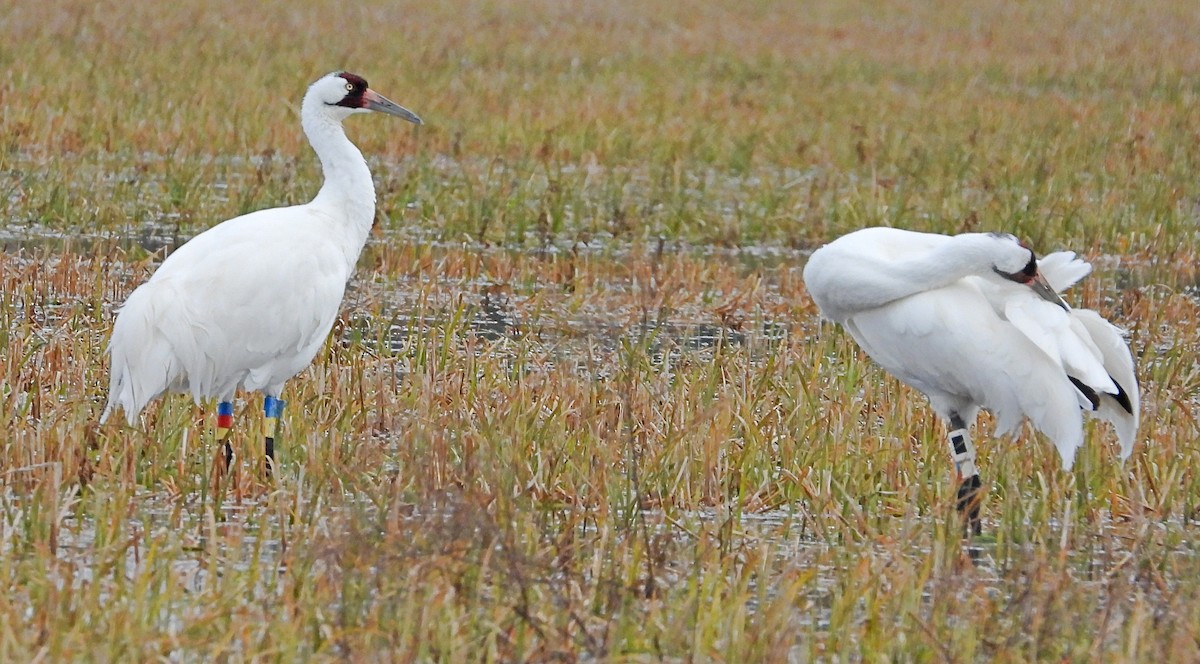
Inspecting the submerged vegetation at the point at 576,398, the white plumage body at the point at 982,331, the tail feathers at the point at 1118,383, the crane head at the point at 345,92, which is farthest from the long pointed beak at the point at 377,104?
the tail feathers at the point at 1118,383

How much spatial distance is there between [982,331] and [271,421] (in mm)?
2007

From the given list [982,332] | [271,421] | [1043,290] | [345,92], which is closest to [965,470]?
[982,332]

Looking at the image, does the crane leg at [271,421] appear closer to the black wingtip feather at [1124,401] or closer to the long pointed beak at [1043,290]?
the long pointed beak at [1043,290]

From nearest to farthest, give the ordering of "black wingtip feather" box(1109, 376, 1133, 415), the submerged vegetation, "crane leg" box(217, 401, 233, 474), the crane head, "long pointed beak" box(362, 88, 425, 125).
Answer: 1. the submerged vegetation
2. "crane leg" box(217, 401, 233, 474)
3. "black wingtip feather" box(1109, 376, 1133, 415)
4. the crane head
5. "long pointed beak" box(362, 88, 425, 125)

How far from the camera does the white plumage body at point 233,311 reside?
5246 millimetres

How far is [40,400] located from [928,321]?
2.62 m

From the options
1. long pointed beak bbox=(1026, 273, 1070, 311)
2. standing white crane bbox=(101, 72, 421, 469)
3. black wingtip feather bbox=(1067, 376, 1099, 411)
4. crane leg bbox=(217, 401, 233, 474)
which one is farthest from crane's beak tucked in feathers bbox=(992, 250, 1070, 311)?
crane leg bbox=(217, 401, 233, 474)

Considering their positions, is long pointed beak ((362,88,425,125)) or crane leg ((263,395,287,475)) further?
long pointed beak ((362,88,425,125))

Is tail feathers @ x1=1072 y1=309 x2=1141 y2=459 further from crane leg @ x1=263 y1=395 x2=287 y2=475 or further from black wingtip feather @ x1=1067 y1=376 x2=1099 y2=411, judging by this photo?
crane leg @ x1=263 y1=395 x2=287 y2=475

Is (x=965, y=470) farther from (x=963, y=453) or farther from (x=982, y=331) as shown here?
(x=982, y=331)

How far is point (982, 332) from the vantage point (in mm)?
5289

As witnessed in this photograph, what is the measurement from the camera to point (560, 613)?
148 inches

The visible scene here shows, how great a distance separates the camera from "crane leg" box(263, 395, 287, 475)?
202 inches

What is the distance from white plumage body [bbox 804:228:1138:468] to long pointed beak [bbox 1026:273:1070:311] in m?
0.02
